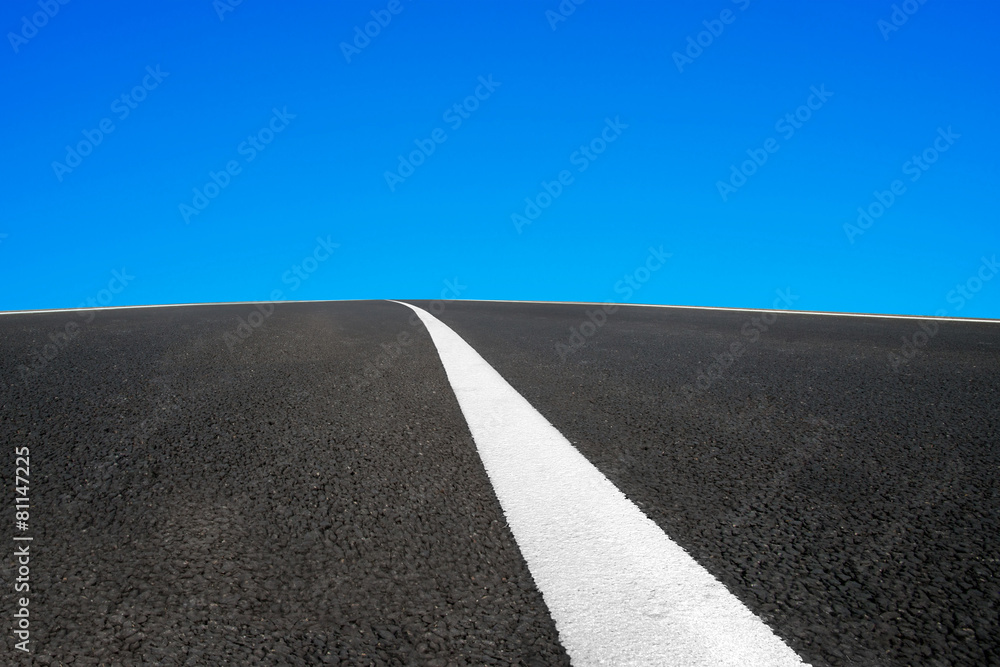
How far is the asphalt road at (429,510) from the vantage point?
1240 mm

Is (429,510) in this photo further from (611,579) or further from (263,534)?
(611,579)

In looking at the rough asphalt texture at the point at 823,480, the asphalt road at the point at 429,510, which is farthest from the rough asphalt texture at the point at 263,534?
the rough asphalt texture at the point at 823,480

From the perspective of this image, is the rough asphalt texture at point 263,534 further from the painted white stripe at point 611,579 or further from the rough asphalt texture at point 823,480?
the rough asphalt texture at point 823,480

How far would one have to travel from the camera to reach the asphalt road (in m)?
1.24

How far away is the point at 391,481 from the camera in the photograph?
211 centimetres

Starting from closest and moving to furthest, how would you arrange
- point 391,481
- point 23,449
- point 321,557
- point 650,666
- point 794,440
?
point 650,666, point 321,557, point 391,481, point 23,449, point 794,440

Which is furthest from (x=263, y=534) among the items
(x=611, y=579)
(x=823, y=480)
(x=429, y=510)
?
(x=823, y=480)

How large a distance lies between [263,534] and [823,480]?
5.59 feet

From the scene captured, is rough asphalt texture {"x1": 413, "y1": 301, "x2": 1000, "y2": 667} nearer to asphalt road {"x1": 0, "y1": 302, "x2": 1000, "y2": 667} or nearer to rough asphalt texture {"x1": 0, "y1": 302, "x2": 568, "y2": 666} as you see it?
asphalt road {"x1": 0, "y1": 302, "x2": 1000, "y2": 667}

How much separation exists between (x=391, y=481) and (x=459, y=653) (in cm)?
99

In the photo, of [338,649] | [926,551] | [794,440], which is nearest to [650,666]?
[338,649]

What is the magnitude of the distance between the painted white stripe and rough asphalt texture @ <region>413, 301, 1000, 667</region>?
0.06 meters

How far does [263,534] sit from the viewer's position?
1.70 meters

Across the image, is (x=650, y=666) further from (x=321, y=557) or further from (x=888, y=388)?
(x=888, y=388)
